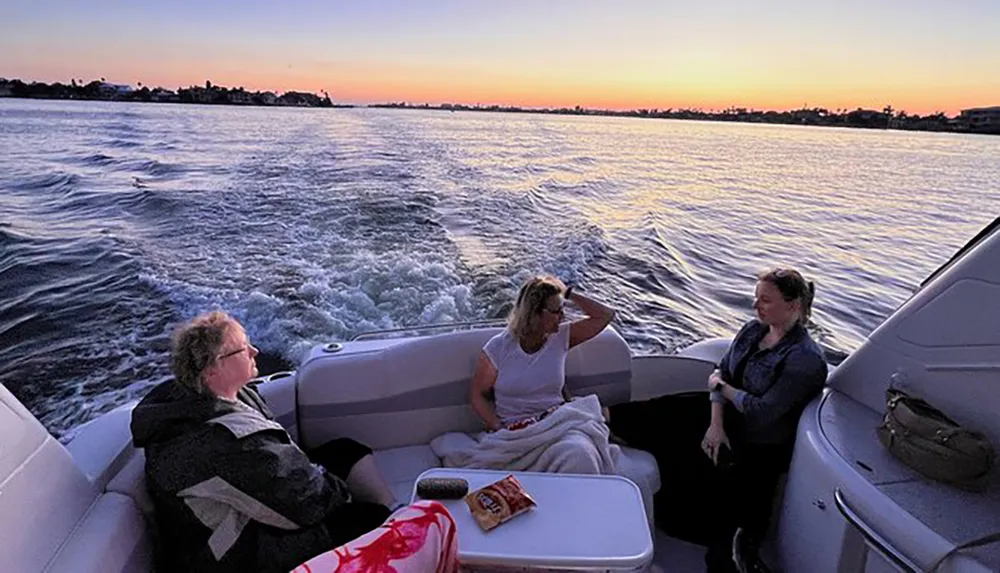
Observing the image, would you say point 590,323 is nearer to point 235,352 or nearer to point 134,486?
point 235,352

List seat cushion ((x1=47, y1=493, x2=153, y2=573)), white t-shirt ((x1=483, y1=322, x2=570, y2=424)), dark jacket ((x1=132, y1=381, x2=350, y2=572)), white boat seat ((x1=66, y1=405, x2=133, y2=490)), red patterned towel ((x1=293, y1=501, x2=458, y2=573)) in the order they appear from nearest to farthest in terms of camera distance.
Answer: red patterned towel ((x1=293, y1=501, x2=458, y2=573))
seat cushion ((x1=47, y1=493, x2=153, y2=573))
dark jacket ((x1=132, y1=381, x2=350, y2=572))
white boat seat ((x1=66, y1=405, x2=133, y2=490))
white t-shirt ((x1=483, y1=322, x2=570, y2=424))

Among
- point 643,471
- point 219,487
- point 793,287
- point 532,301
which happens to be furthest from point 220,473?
point 793,287

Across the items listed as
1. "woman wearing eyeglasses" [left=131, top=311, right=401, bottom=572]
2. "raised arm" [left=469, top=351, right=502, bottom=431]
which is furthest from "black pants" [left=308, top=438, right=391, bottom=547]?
"raised arm" [left=469, top=351, right=502, bottom=431]

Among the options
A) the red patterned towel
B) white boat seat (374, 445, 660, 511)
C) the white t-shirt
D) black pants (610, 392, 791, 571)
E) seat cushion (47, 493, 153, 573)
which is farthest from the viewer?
the white t-shirt

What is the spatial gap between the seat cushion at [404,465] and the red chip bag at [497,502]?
30.3 inches

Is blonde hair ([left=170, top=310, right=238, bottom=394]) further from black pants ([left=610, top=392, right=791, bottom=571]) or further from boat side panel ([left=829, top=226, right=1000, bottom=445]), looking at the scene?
boat side panel ([left=829, top=226, right=1000, bottom=445])

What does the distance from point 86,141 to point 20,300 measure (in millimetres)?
14381

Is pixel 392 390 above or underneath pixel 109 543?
underneath

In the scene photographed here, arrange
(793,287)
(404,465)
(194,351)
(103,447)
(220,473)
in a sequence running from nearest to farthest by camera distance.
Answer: (220,473) → (194,351) → (103,447) → (793,287) → (404,465)

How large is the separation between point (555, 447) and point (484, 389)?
19.1 inches

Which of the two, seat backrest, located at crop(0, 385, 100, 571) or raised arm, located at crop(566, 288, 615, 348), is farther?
raised arm, located at crop(566, 288, 615, 348)

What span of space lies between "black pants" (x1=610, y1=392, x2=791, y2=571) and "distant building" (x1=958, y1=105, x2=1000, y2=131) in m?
49.8

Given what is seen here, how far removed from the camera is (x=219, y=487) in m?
1.45

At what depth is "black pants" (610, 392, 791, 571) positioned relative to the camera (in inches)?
85.2
